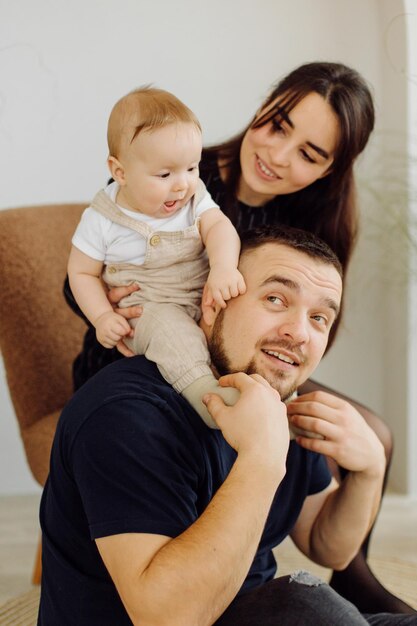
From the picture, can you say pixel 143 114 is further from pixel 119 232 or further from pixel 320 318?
pixel 320 318

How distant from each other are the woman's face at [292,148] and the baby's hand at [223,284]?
18.8 inches

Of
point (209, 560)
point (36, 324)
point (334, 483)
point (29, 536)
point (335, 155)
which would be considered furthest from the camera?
point (29, 536)

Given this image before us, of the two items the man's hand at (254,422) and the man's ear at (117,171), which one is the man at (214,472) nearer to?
the man's hand at (254,422)

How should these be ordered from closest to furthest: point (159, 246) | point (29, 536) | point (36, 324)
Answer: point (159, 246)
point (36, 324)
point (29, 536)

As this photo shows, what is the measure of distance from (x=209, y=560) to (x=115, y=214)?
609mm

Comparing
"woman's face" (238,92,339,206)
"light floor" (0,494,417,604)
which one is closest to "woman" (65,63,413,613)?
"woman's face" (238,92,339,206)

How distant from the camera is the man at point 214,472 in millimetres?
1114

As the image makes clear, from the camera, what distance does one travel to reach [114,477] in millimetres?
1149

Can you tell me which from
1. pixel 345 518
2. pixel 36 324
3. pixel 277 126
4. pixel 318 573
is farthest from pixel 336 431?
pixel 318 573

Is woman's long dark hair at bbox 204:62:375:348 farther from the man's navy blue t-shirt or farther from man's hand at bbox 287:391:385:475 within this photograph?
the man's navy blue t-shirt

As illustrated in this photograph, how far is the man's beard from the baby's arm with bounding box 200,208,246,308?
49 mm

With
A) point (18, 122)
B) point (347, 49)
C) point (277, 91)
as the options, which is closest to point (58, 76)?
point (18, 122)

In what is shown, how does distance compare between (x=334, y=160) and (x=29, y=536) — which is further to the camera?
(x=29, y=536)

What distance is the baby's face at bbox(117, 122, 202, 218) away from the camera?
1294 mm
